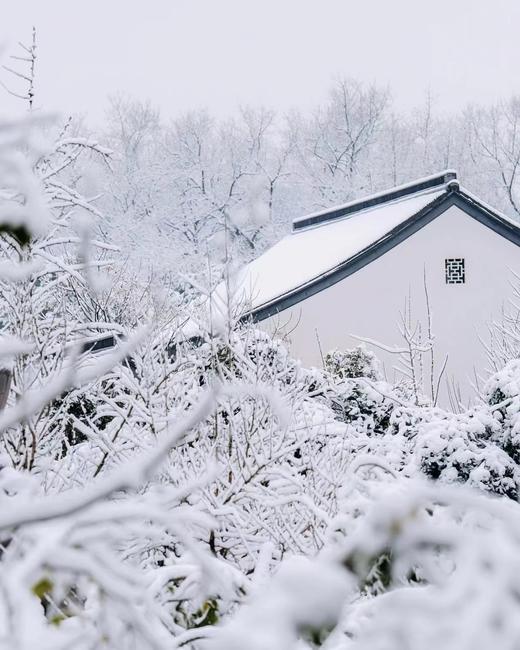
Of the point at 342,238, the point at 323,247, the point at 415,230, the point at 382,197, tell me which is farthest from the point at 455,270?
the point at 382,197

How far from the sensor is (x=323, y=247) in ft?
65.1

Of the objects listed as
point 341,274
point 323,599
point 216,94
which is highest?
point 216,94

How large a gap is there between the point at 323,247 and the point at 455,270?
14.1ft

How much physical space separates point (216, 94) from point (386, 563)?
75.7m

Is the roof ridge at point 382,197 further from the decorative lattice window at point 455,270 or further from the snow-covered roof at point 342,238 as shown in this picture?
the decorative lattice window at point 455,270

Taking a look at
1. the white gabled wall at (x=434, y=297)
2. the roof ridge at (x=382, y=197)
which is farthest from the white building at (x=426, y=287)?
the roof ridge at (x=382, y=197)

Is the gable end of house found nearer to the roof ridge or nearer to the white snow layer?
the white snow layer

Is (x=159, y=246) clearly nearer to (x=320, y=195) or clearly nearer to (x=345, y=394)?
(x=320, y=195)

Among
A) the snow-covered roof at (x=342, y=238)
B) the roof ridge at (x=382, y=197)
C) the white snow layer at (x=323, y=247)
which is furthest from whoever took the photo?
the roof ridge at (x=382, y=197)

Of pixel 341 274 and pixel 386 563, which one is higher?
pixel 386 563

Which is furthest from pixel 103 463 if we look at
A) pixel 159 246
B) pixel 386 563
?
pixel 159 246

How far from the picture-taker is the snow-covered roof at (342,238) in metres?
15.8

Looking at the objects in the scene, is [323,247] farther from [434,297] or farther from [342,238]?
[434,297]

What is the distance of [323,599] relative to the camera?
2.83 ft
